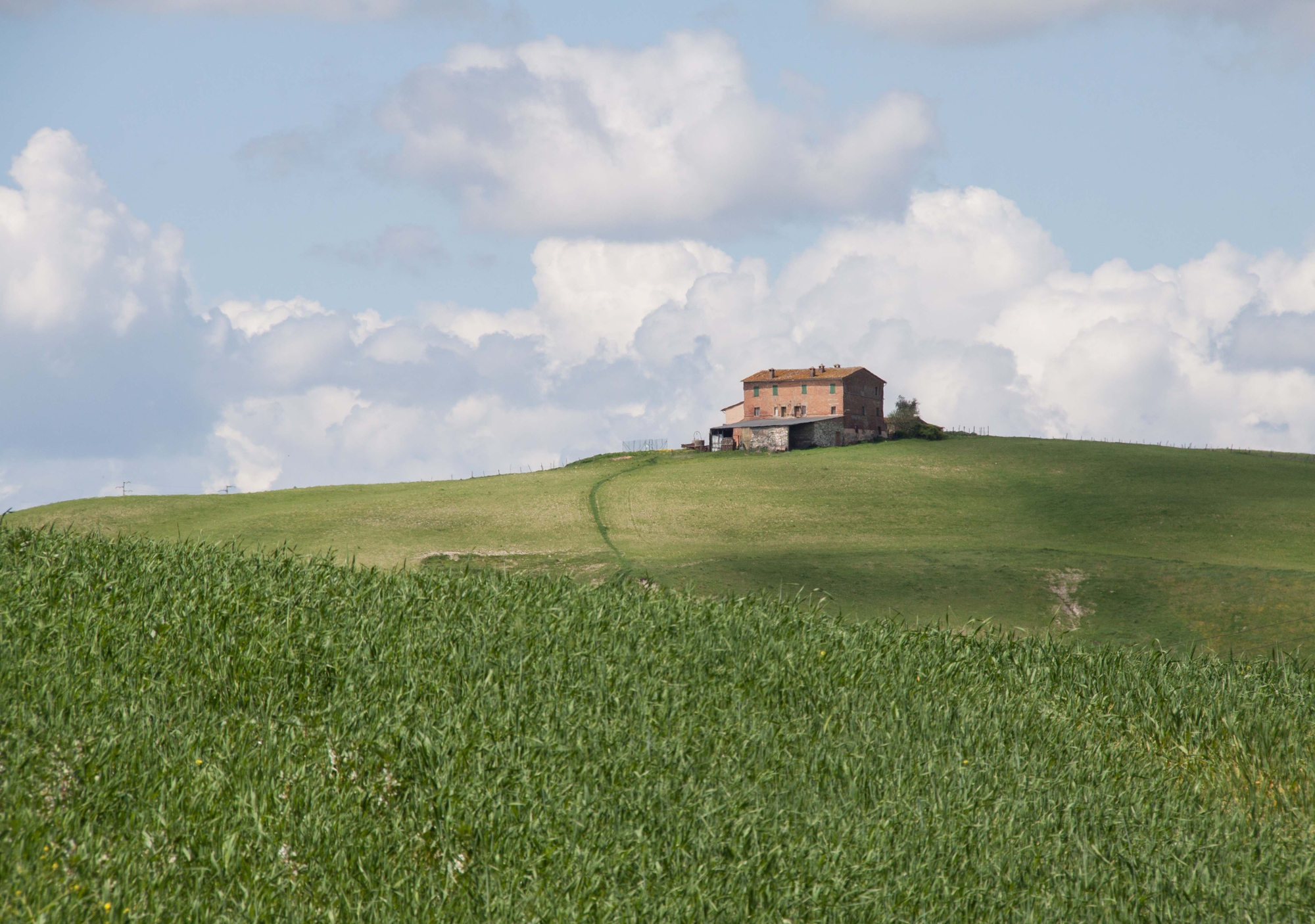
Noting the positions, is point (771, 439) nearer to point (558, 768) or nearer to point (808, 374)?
point (808, 374)

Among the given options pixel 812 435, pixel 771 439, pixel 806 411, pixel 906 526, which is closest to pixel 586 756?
pixel 906 526

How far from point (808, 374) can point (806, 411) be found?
169 inches

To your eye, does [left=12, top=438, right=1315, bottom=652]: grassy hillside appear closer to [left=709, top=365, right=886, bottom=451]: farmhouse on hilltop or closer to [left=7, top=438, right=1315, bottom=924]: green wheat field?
[left=709, top=365, right=886, bottom=451]: farmhouse on hilltop

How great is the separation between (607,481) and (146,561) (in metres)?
57.1

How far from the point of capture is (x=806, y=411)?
98938 millimetres

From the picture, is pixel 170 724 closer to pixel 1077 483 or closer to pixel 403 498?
pixel 403 498

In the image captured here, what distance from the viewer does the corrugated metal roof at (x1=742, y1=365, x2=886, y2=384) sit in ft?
323

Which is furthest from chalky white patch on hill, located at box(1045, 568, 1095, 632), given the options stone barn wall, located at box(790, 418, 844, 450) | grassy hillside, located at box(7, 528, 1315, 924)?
stone barn wall, located at box(790, 418, 844, 450)

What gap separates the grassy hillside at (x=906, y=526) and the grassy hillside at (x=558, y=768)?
12567 mm

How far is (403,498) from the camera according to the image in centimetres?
5903

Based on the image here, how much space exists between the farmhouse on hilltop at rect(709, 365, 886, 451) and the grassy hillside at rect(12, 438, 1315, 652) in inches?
318

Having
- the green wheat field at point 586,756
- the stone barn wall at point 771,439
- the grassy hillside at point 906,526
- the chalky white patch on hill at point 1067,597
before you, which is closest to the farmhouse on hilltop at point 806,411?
the stone barn wall at point 771,439

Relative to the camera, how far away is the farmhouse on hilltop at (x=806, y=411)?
91750mm

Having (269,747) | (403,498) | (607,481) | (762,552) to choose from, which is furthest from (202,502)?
(269,747)
